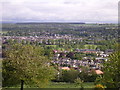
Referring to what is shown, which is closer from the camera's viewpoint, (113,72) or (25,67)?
(113,72)

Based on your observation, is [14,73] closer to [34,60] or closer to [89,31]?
[34,60]

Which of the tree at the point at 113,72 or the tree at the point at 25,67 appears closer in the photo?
the tree at the point at 113,72

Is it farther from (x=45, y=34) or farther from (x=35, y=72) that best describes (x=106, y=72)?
(x=45, y=34)

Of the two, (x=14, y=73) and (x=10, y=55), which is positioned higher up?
(x=10, y=55)

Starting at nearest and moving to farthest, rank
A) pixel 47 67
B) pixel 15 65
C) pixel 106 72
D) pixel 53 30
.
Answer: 1. pixel 106 72
2. pixel 15 65
3. pixel 47 67
4. pixel 53 30

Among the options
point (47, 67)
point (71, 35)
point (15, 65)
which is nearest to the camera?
point (15, 65)

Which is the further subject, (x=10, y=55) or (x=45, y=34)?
(x=45, y=34)

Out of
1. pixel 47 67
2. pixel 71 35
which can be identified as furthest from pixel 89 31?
pixel 47 67

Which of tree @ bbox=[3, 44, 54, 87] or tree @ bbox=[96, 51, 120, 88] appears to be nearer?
tree @ bbox=[96, 51, 120, 88]
